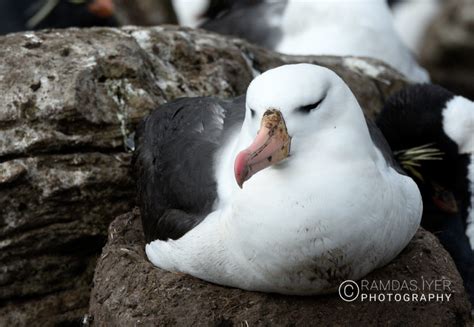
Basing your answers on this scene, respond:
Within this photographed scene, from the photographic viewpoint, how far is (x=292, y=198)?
11.8 ft

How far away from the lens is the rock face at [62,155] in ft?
15.4

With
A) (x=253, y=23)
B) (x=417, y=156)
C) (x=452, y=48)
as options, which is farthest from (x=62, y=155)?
(x=452, y=48)

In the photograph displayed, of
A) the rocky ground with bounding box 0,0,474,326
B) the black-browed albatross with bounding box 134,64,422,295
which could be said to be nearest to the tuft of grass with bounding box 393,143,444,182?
the rocky ground with bounding box 0,0,474,326

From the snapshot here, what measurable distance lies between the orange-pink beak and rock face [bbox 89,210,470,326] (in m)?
0.64

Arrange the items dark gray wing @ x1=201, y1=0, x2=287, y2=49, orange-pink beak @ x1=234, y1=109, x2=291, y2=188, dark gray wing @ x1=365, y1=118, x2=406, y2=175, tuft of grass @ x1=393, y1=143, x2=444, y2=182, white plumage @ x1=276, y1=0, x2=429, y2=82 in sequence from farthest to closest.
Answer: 1. dark gray wing @ x1=201, y1=0, x2=287, y2=49
2. white plumage @ x1=276, y1=0, x2=429, y2=82
3. tuft of grass @ x1=393, y1=143, x2=444, y2=182
4. dark gray wing @ x1=365, y1=118, x2=406, y2=175
5. orange-pink beak @ x1=234, y1=109, x2=291, y2=188

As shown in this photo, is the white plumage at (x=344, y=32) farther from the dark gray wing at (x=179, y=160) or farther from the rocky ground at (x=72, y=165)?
the dark gray wing at (x=179, y=160)

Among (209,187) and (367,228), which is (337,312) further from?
(209,187)

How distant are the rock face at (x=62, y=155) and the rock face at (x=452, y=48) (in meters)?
5.70

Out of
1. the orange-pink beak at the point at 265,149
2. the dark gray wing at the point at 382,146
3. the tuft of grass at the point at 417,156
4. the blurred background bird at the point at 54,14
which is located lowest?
the blurred background bird at the point at 54,14

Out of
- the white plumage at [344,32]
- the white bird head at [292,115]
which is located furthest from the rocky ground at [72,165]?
the white plumage at [344,32]

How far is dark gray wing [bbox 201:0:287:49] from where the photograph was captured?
7.78m

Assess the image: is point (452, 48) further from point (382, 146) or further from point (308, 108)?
point (308, 108)

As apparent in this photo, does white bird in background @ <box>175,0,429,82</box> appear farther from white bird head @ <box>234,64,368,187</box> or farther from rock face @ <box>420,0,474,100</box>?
white bird head @ <box>234,64,368,187</box>

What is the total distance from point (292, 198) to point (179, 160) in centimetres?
75
